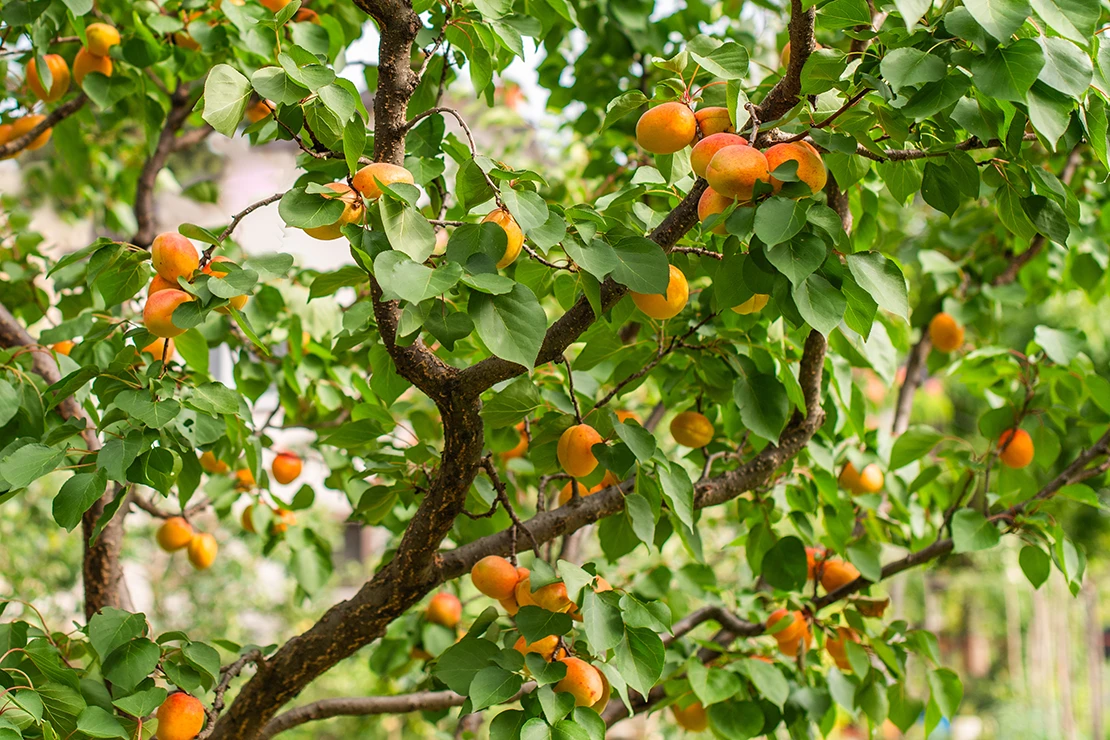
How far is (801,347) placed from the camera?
3.90ft

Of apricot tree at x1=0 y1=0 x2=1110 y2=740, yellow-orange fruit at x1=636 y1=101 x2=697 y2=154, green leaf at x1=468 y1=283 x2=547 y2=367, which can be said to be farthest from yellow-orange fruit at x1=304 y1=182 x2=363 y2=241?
yellow-orange fruit at x1=636 y1=101 x2=697 y2=154

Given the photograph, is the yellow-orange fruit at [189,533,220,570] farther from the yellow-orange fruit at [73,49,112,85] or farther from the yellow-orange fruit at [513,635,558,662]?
the yellow-orange fruit at [513,635,558,662]

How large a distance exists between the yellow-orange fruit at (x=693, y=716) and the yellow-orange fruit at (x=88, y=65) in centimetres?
123

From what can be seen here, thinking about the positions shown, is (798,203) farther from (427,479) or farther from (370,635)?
(370,635)

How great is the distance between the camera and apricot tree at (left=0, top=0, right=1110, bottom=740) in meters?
0.72

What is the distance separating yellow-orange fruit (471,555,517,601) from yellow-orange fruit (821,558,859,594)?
696mm

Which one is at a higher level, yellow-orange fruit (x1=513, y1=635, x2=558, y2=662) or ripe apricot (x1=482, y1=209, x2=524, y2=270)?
ripe apricot (x1=482, y1=209, x2=524, y2=270)

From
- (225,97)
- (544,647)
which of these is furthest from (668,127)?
(544,647)

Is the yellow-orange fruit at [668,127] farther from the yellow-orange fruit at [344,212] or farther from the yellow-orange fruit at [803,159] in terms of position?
the yellow-orange fruit at [344,212]

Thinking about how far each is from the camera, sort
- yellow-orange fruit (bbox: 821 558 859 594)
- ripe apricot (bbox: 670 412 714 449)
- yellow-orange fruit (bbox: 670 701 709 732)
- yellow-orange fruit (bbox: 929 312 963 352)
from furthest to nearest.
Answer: yellow-orange fruit (bbox: 929 312 963 352)
yellow-orange fruit (bbox: 821 558 859 594)
yellow-orange fruit (bbox: 670 701 709 732)
ripe apricot (bbox: 670 412 714 449)

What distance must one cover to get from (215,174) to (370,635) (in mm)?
3230

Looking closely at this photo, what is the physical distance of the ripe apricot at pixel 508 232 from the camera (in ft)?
2.46

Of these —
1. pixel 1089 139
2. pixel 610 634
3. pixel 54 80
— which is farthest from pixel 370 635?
pixel 54 80

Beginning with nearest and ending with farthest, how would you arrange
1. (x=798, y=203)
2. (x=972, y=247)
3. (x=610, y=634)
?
(x=798, y=203) → (x=610, y=634) → (x=972, y=247)
